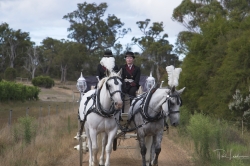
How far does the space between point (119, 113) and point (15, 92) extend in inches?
1458

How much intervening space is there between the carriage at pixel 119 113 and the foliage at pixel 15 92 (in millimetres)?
32903

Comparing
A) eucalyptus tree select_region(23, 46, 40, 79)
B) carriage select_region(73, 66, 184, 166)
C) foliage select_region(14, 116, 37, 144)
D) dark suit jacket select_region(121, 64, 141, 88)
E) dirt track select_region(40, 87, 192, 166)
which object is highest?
eucalyptus tree select_region(23, 46, 40, 79)

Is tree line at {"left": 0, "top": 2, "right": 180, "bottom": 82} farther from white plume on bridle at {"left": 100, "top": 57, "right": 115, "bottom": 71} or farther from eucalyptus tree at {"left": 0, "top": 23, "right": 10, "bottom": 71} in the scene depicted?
white plume on bridle at {"left": 100, "top": 57, "right": 115, "bottom": 71}

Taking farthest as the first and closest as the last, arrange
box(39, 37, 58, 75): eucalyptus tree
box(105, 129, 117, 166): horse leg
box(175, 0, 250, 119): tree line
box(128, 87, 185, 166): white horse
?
box(39, 37, 58, 75): eucalyptus tree → box(175, 0, 250, 119): tree line → box(128, 87, 185, 166): white horse → box(105, 129, 117, 166): horse leg

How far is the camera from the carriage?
34.2 feet

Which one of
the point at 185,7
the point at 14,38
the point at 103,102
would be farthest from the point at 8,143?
the point at 14,38

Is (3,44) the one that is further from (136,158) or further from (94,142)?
(94,142)

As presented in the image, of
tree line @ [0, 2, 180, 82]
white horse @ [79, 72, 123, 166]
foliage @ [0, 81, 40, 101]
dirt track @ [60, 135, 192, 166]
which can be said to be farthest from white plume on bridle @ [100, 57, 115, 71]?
tree line @ [0, 2, 180, 82]

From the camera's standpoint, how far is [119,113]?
444 inches

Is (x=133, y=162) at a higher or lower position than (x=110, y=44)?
lower

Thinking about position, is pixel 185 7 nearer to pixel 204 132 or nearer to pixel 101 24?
pixel 204 132

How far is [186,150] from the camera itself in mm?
16188

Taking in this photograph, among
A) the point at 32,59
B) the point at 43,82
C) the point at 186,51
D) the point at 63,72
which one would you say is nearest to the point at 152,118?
the point at 186,51

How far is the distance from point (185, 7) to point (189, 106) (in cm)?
1810
